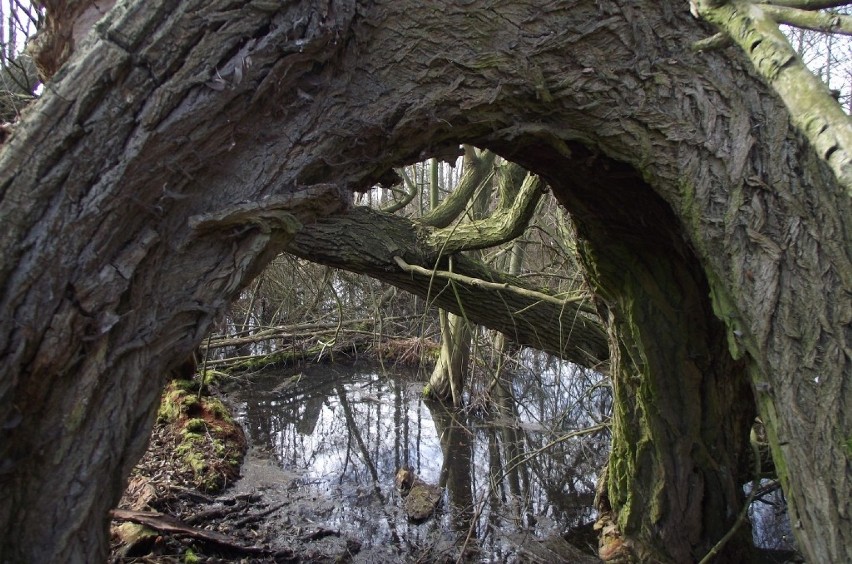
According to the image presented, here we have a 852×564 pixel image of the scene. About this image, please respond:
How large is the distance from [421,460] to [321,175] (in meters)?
4.77

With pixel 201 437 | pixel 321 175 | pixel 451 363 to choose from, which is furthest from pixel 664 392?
pixel 451 363

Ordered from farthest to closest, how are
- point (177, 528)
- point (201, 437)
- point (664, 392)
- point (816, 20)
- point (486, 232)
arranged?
point (201, 437) → point (486, 232) → point (177, 528) → point (664, 392) → point (816, 20)

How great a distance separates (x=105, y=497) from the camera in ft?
4.91

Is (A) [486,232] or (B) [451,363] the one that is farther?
(B) [451,363]

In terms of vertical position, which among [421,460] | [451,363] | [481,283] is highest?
[451,363]

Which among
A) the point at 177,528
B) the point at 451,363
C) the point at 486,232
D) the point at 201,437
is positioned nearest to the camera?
the point at 177,528

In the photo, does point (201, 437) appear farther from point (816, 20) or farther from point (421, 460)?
point (816, 20)

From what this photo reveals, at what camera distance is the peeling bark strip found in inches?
55.2

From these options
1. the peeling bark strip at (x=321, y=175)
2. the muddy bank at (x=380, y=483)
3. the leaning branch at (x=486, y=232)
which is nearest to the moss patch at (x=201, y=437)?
the muddy bank at (x=380, y=483)

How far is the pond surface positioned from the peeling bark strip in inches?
91.6

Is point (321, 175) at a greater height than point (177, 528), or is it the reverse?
point (321, 175)

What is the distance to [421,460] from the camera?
20.4 ft

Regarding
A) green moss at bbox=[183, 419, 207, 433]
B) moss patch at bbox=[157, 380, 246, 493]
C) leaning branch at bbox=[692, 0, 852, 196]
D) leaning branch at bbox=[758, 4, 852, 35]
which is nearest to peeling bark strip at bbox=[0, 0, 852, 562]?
leaning branch at bbox=[692, 0, 852, 196]

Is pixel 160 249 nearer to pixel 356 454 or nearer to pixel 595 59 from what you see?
pixel 595 59
